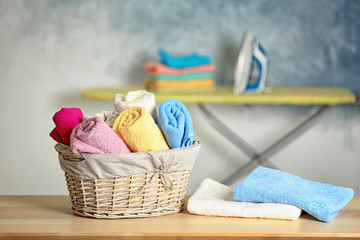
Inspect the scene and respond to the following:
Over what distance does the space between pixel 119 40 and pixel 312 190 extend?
77.1 inches

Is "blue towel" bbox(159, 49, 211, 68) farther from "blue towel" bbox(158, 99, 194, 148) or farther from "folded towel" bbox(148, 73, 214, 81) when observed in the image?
"blue towel" bbox(158, 99, 194, 148)

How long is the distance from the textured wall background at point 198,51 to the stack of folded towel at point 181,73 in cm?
24

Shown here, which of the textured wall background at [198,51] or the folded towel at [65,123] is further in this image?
the textured wall background at [198,51]

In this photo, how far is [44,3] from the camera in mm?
3127

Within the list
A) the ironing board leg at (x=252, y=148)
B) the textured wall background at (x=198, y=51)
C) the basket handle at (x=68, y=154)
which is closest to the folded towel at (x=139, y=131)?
the basket handle at (x=68, y=154)

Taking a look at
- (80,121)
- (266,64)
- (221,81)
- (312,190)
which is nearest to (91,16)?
(221,81)

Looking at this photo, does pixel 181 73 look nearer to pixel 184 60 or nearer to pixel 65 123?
pixel 184 60

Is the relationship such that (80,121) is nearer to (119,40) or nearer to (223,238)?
(223,238)

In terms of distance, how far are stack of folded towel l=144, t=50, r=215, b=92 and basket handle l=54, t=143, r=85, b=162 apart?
1495 mm

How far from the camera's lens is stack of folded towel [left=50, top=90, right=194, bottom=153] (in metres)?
1.25

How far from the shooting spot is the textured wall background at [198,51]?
121 inches

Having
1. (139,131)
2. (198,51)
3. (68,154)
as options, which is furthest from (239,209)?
(198,51)

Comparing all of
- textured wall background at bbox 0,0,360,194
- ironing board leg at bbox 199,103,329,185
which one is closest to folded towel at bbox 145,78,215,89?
ironing board leg at bbox 199,103,329,185

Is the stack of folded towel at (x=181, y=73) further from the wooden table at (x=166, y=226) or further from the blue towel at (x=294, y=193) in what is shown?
the wooden table at (x=166, y=226)
